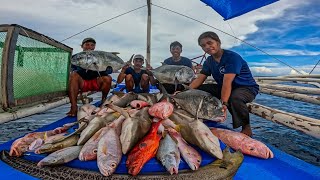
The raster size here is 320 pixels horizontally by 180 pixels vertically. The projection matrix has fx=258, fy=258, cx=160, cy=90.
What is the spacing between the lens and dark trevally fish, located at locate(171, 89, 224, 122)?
436cm

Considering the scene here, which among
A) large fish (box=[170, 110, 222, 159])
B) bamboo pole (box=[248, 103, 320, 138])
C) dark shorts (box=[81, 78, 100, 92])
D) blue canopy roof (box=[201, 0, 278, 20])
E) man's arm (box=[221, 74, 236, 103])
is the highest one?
blue canopy roof (box=[201, 0, 278, 20])

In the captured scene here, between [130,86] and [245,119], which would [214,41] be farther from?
[130,86]

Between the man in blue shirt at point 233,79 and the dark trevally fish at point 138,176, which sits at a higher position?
the man in blue shirt at point 233,79

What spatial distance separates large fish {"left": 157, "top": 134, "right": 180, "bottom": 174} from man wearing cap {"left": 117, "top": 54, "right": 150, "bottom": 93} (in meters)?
4.18

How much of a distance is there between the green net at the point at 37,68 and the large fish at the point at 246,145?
418cm

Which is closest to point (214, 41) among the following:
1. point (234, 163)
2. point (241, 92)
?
point (241, 92)

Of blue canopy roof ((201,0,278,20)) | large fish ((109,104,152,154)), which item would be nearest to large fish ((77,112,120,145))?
large fish ((109,104,152,154))

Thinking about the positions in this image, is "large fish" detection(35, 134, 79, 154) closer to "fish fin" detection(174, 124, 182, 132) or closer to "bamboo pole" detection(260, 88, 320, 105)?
"fish fin" detection(174, 124, 182, 132)

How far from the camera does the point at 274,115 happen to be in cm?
484

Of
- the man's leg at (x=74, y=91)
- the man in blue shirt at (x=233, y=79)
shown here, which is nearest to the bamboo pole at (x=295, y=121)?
the man in blue shirt at (x=233, y=79)

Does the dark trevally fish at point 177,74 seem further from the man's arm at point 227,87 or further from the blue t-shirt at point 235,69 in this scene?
the man's arm at point 227,87

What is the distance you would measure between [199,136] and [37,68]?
14.8 ft

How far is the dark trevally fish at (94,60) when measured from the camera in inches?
219

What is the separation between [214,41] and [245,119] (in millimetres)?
1623
